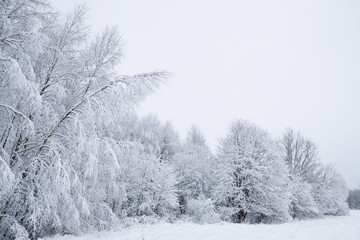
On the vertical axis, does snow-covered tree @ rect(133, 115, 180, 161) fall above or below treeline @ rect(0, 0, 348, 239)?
above

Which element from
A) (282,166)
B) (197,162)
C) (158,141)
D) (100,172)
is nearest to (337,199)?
(282,166)

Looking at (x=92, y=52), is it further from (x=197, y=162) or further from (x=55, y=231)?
(x=197, y=162)

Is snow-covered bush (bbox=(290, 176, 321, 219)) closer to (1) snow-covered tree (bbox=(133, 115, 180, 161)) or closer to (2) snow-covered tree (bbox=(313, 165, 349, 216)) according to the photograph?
(2) snow-covered tree (bbox=(313, 165, 349, 216))

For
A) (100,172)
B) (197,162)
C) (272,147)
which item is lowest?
(100,172)

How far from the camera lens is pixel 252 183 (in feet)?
78.6

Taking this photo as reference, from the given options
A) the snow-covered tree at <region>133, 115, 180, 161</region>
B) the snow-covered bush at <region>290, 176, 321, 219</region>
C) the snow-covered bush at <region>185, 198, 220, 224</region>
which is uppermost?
the snow-covered tree at <region>133, 115, 180, 161</region>

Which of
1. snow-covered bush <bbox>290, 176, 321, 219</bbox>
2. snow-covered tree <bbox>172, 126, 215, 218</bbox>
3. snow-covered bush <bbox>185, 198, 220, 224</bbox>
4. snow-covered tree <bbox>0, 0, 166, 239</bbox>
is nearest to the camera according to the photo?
snow-covered tree <bbox>0, 0, 166, 239</bbox>

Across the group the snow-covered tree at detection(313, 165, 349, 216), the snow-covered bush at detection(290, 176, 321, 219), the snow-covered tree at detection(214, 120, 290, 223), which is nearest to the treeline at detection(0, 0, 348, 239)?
the snow-covered tree at detection(214, 120, 290, 223)

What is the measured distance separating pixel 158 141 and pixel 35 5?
34.4 metres

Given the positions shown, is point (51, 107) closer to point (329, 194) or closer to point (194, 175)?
point (194, 175)

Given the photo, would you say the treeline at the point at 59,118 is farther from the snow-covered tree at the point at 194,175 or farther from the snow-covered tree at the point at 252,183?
the snow-covered tree at the point at 194,175

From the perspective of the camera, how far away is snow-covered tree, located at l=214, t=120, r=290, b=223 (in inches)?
934

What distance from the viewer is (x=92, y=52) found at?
34.8 ft

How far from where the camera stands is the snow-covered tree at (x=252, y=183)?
23.7 metres
